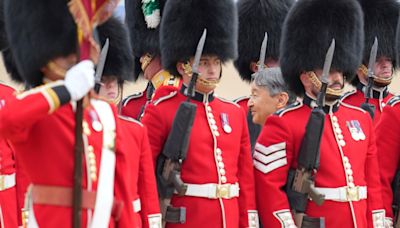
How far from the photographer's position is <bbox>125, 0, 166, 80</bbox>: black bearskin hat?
6.54 meters

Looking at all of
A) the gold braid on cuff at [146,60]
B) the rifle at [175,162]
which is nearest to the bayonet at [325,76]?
the rifle at [175,162]

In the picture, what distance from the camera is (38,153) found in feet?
11.8

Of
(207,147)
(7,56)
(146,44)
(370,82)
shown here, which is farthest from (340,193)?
(146,44)

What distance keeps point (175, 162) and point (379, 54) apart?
2.25 m

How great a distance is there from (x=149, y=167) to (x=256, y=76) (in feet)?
5.71

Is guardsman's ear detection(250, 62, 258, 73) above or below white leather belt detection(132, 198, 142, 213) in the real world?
above

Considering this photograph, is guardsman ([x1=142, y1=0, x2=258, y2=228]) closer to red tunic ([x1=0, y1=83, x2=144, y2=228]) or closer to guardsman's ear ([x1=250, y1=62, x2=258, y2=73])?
red tunic ([x1=0, y1=83, x2=144, y2=228])

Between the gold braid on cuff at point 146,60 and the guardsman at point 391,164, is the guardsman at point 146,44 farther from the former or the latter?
the guardsman at point 391,164

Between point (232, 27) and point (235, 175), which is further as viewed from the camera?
point (232, 27)

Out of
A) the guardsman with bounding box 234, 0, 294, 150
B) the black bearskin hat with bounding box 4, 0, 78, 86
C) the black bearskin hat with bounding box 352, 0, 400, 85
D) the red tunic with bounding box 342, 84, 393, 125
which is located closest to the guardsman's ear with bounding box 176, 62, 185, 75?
the black bearskin hat with bounding box 4, 0, 78, 86

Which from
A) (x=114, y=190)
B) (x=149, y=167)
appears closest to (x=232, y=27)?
(x=149, y=167)

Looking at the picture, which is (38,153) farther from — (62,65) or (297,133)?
(297,133)

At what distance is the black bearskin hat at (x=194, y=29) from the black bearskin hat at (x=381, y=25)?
145cm

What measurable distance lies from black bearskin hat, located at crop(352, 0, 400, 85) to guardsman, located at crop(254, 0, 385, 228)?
1183 mm
